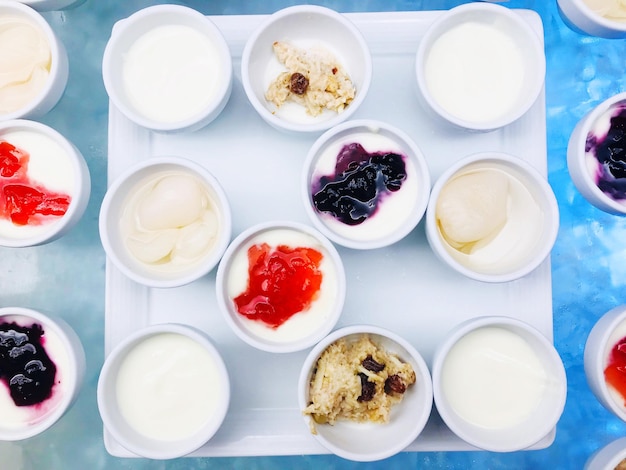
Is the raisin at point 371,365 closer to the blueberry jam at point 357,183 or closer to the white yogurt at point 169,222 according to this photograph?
the blueberry jam at point 357,183

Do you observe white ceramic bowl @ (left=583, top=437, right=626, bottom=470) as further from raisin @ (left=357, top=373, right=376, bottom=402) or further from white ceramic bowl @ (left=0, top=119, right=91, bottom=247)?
white ceramic bowl @ (left=0, top=119, right=91, bottom=247)

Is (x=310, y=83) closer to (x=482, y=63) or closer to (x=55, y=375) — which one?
(x=482, y=63)

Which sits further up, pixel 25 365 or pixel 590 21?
pixel 590 21

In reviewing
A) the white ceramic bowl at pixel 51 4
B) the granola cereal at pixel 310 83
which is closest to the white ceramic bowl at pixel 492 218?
the granola cereal at pixel 310 83

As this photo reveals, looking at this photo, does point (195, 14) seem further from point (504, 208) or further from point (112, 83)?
point (504, 208)

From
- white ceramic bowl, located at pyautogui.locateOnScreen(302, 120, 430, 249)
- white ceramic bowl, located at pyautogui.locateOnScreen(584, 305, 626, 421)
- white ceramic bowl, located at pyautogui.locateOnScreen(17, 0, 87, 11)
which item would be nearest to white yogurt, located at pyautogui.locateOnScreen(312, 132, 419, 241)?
white ceramic bowl, located at pyautogui.locateOnScreen(302, 120, 430, 249)

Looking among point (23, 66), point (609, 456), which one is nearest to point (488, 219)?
point (609, 456)

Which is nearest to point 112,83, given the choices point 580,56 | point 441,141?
point 441,141
